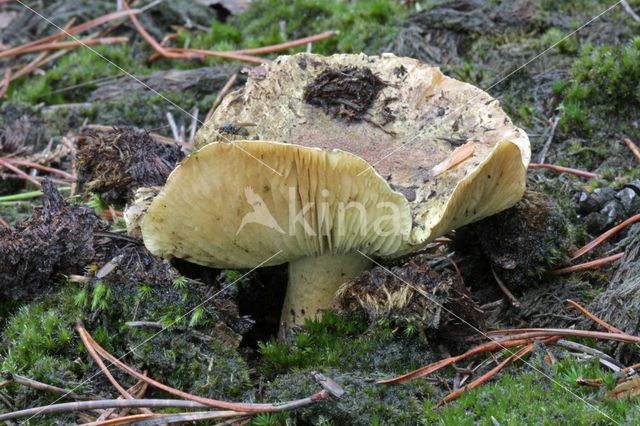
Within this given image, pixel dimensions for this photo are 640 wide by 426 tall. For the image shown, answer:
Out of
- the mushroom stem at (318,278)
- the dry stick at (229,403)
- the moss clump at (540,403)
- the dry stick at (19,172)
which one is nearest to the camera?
the moss clump at (540,403)

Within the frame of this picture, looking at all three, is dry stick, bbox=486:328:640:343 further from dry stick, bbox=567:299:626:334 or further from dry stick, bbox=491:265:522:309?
dry stick, bbox=491:265:522:309

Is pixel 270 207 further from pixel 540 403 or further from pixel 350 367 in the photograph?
pixel 540 403

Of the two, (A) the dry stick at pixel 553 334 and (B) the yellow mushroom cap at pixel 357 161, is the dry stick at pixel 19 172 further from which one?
(A) the dry stick at pixel 553 334

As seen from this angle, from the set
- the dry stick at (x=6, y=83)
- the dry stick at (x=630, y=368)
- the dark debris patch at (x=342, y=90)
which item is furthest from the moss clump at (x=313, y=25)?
the dry stick at (x=630, y=368)

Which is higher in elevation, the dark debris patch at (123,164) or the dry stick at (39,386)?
the dark debris patch at (123,164)

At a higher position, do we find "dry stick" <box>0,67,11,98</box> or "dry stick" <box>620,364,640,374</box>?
"dry stick" <box>0,67,11,98</box>

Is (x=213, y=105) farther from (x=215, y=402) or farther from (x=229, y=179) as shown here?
(x=215, y=402)

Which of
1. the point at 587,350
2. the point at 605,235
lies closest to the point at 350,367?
the point at 587,350

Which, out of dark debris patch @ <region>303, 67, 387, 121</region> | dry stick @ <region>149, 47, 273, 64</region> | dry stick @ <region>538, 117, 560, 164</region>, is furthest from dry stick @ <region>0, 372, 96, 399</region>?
dry stick @ <region>149, 47, 273, 64</region>
